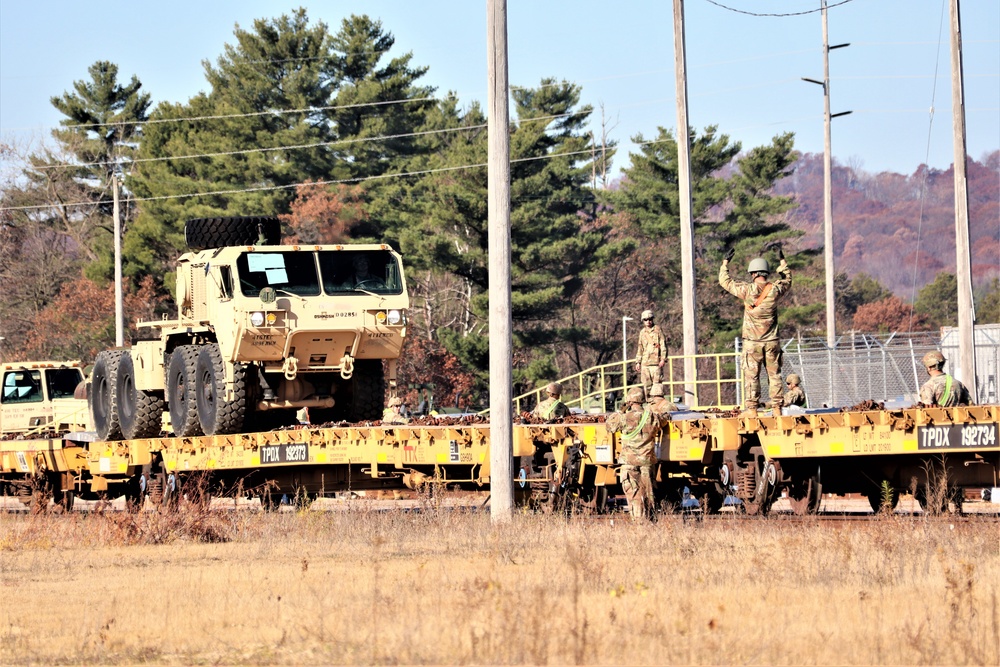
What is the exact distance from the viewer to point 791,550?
12.5m

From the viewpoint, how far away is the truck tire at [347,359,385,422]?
2020 centimetres

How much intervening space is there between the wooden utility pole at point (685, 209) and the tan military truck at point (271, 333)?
7166 mm

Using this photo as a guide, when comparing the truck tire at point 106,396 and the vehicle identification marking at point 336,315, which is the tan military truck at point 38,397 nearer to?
the truck tire at point 106,396

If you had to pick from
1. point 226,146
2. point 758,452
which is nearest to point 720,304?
point 226,146

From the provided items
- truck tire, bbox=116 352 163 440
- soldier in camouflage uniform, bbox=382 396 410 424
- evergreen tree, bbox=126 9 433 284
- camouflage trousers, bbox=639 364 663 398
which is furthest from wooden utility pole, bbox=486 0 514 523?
evergreen tree, bbox=126 9 433 284

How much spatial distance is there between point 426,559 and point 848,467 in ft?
17.0

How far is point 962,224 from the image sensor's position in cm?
2838

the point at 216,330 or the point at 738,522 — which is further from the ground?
the point at 216,330

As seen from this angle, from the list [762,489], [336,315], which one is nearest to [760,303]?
[762,489]

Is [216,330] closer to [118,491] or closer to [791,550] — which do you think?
[118,491]

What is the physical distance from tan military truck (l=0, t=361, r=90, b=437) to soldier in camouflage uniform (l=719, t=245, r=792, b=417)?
16.8 meters

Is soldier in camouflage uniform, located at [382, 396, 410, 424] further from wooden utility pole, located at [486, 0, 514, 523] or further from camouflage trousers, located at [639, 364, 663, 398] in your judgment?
wooden utility pole, located at [486, 0, 514, 523]

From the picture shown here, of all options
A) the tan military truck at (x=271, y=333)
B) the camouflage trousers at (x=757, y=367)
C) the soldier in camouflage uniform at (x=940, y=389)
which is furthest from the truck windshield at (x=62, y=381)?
the soldier in camouflage uniform at (x=940, y=389)

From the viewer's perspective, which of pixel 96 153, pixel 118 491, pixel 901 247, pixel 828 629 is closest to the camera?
pixel 828 629
